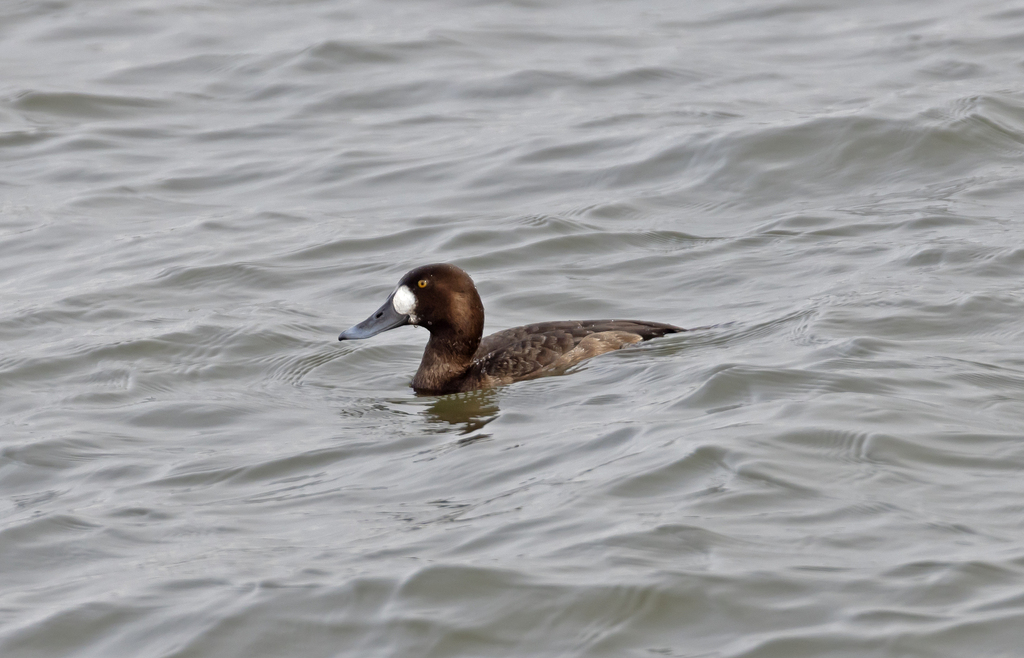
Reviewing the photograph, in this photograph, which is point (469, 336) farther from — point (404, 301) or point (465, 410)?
point (465, 410)

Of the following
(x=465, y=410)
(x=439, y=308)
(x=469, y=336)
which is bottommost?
(x=465, y=410)

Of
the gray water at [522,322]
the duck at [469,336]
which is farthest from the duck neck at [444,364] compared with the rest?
the gray water at [522,322]

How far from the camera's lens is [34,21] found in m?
16.9

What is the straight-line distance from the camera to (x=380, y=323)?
25.2 feet

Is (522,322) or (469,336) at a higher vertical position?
(469,336)

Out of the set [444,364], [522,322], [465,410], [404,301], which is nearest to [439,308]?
[404,301]

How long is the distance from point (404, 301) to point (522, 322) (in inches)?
50.4

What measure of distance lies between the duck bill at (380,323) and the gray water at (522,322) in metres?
0.32

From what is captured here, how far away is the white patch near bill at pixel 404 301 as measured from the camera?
7602 millimetres

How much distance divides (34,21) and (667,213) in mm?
9830

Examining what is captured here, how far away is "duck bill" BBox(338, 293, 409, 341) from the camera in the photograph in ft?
25.1

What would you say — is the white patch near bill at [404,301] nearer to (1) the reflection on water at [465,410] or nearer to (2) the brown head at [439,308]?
(2) the brown head at [439,308]

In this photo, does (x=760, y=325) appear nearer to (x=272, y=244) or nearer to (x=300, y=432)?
(x=300, y=432)

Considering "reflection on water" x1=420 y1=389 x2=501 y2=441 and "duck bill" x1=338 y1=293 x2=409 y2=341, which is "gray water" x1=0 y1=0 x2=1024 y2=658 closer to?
"reflection on water" x1=420 y1=389 x2=501 y2=441
